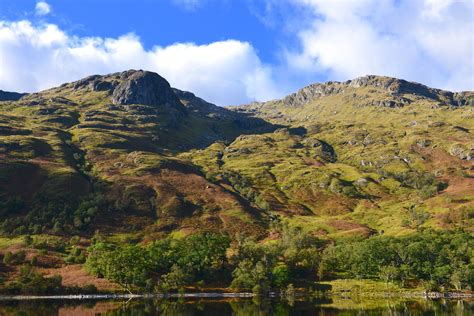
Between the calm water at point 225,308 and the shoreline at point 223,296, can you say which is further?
the shoreline at point 223,296

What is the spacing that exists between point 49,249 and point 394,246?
450 ft

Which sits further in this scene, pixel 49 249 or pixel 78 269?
pixel 49 249

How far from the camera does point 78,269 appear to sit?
174500 mm

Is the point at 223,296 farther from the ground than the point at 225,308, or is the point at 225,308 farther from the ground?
the point at 225,308

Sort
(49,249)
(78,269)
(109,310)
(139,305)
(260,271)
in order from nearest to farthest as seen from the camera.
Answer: (109,310)
(139,305)
(260,271)
(78,269)
(49,249)

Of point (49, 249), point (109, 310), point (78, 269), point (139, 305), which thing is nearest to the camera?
point (109, 310)

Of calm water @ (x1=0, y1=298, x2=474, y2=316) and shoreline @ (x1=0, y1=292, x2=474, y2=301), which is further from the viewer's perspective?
shoreline @ (x1=0, y1=292, x2=474, y2=301)

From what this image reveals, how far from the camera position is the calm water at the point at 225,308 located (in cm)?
10366

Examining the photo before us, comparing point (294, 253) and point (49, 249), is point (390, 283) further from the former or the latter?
point (49, 249)

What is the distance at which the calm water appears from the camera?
103656 millimetres

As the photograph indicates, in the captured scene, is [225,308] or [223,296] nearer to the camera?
[225,308]

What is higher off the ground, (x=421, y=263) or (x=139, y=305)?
(x=421, y=263)

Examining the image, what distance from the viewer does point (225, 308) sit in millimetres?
113188

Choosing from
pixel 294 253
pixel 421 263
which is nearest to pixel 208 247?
pixel 294 253
